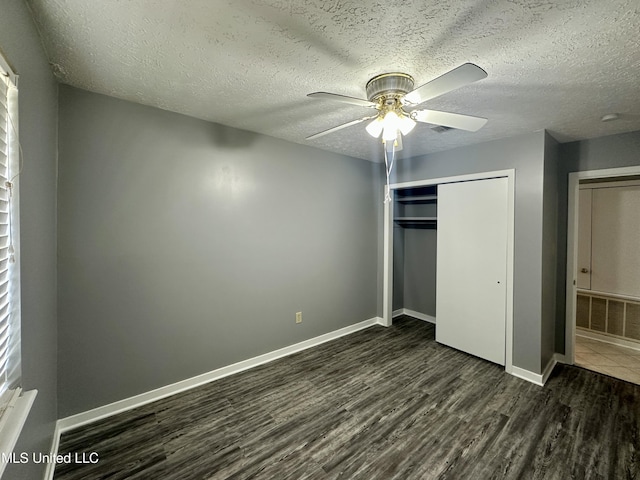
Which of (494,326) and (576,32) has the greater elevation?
(576,32)

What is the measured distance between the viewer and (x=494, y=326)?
2914 mm

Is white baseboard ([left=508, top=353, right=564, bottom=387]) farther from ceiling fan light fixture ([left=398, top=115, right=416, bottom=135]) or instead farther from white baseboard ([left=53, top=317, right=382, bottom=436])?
ceiling fan light fixture ([left=398, top=115, right=416, bottom=135])

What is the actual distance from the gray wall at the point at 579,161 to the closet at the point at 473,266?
0.75m

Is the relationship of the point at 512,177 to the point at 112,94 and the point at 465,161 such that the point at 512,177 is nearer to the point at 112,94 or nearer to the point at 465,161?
the point at 465,161

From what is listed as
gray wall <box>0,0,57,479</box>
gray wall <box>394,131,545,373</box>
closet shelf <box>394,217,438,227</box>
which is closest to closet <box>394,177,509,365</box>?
gray wall <box>394,131,545,373</box>

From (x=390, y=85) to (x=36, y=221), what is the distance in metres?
2.08

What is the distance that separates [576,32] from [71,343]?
3486mm

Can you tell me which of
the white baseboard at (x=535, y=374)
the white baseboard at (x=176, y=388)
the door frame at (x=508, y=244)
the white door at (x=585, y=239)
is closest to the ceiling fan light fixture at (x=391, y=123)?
the door frame at (x=508, y=244)

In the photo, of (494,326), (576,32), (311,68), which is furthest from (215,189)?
(494,326)

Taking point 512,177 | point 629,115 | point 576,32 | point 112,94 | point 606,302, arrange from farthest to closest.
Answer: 1. point 606,302
2. point 512,177
3. point 629,115
4. point 112,94
5. point 576,32

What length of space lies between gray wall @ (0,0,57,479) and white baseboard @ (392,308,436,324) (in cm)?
400

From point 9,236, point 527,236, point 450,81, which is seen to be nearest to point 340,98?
point 450,81

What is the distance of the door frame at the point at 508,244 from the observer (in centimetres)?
274

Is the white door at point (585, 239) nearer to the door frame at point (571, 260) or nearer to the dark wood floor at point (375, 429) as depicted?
the door frame at point (571, 260)
